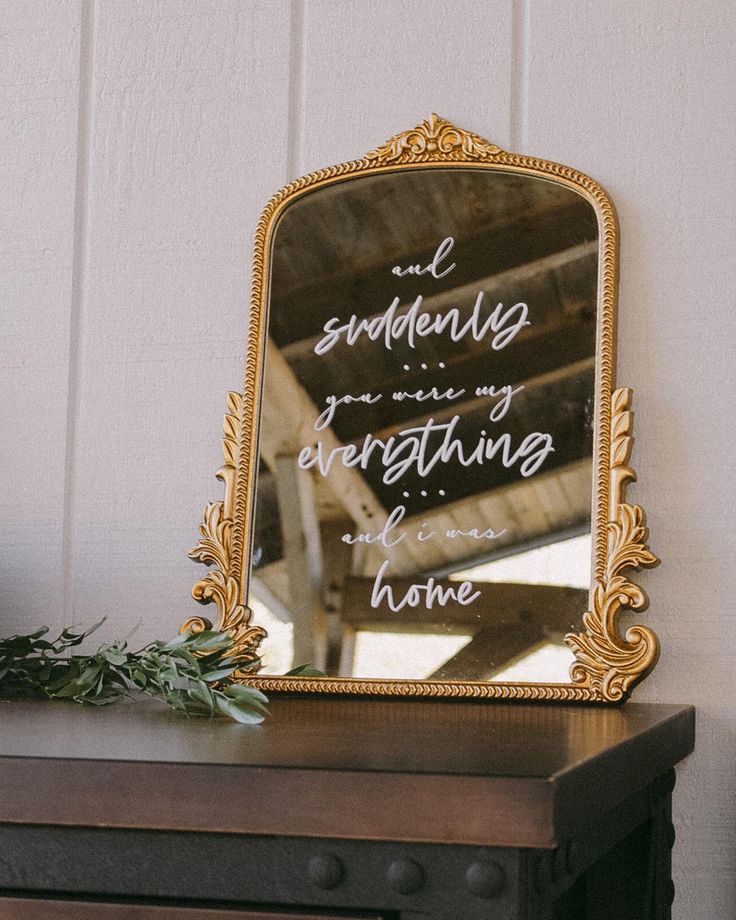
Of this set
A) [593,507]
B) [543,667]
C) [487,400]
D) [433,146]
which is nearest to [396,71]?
[433,146]

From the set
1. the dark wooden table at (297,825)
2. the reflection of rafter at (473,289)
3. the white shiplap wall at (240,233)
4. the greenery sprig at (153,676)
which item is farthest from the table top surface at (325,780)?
the reflection of rafter at (473,289)

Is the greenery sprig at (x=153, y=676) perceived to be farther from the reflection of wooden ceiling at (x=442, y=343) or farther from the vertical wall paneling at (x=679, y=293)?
the vertical wall paneling at (x=679, y=293)

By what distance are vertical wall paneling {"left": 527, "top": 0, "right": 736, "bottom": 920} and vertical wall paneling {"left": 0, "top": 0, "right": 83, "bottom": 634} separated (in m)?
0.53

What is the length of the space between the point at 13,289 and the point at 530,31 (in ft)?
2.04

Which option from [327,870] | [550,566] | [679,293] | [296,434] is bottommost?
[327,870]

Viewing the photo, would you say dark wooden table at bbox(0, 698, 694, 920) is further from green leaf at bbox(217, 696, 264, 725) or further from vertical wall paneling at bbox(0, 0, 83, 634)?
vertical wall paneling at bbox(0, 0, 83, 634)

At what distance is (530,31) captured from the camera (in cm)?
112

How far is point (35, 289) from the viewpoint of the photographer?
123cm

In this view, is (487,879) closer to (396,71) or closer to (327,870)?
(327,870)

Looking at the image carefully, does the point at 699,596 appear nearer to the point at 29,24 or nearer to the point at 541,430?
the point at 541,430

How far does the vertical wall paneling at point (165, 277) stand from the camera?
45.4 inches

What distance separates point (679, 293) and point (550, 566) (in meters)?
0.29

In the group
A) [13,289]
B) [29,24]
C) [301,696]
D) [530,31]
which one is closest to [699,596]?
[301,696]

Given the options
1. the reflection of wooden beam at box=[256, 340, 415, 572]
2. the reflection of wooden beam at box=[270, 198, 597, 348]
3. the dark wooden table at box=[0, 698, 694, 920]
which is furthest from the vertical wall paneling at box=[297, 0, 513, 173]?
the dark wooden table at box=[0, 698, 694, 920]
